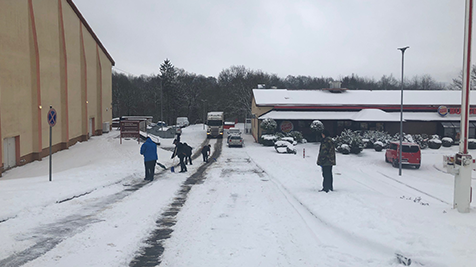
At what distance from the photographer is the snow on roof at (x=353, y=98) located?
1790 inches

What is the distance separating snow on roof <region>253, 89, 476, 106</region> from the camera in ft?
149

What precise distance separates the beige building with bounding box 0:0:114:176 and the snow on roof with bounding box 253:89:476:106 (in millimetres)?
22059

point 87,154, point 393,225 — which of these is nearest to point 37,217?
point 393,225

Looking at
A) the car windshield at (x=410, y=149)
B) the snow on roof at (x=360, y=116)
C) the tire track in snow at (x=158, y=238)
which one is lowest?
the car windshield at (x=410, y=149)

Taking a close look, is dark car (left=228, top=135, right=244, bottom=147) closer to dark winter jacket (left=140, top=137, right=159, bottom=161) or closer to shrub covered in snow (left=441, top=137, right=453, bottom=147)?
dark winter jacket (left=140, top=137, right=159, bottom=161)

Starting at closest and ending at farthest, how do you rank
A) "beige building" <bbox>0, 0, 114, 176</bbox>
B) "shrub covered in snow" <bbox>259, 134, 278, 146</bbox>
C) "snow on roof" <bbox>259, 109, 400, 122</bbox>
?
"beige building" <bbox>0, 0, 114, 176</bbox> < "shrub covered in snow" <bbox>259, 134, 278, 146</bbox> < "snow on roof" <bbox>259, 109, 400, 122</bbox>

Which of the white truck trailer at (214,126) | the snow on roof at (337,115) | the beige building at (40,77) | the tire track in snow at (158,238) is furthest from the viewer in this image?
the white truck trailer at (214,126)

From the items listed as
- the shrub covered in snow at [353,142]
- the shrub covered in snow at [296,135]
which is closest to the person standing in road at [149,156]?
the shrub covered in snow at [353,142]

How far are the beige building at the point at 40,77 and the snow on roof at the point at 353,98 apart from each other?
72.4 ft

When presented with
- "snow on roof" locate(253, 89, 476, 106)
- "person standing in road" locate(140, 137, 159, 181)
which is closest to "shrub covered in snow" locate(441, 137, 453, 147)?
"snow on roof" locate(253, 89, 476, 106)

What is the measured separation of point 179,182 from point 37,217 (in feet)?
20.3

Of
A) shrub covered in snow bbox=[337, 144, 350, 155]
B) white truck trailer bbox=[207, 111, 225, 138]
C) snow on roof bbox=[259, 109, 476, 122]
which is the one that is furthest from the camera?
white truck trailer bbox=[207, 111, 225, 138]

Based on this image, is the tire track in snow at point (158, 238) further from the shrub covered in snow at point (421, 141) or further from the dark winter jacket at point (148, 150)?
the shrub covered in snow at point (421, 141)

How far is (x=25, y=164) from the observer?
2078cm
